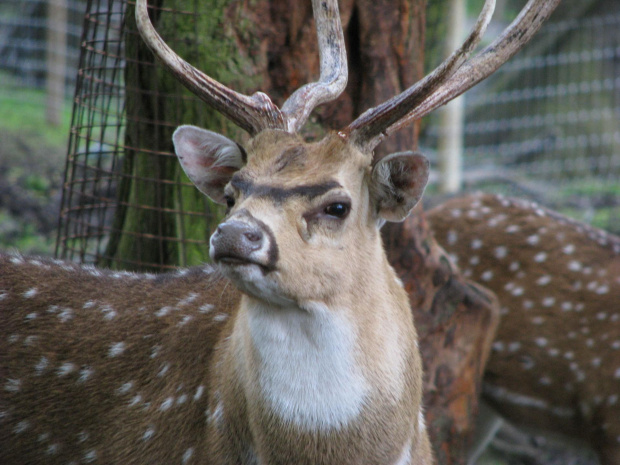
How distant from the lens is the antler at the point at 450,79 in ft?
9.65

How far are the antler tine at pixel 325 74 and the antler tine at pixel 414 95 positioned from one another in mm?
272

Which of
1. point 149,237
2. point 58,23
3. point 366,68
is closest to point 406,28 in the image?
point 366,68

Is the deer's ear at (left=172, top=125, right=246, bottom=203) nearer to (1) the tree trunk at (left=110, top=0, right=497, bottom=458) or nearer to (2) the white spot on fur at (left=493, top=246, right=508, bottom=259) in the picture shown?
(1) the tree trunk at (left=110, top=0, right=497, bottom=458)

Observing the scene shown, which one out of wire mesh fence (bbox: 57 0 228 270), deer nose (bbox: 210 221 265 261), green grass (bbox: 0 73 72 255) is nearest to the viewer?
deer nose (bbox: 210 221 265 261)

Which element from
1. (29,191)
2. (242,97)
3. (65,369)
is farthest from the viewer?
(29,191)

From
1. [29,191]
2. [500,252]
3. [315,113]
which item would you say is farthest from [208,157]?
[29,191]

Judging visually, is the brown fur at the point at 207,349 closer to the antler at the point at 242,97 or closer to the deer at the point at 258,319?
the deer at the point at 258,319

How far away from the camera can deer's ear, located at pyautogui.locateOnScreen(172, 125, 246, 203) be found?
3.18 metres

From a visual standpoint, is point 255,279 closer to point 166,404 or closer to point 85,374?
point 166,404

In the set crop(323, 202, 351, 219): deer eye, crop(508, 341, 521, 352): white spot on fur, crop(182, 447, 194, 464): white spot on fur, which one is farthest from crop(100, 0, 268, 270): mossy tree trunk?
crop(508, 341, 521, 352): white spot on fur

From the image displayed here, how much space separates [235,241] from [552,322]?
11.1 feet

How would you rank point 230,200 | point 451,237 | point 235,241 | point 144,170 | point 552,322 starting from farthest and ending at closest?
point 451,237
point 552,322
point 144,170
point 230,200
point 235,241

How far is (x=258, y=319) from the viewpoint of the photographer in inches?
114

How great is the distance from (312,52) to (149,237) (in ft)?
4.47
